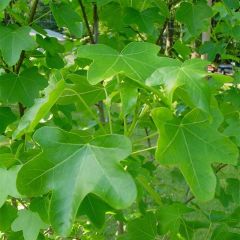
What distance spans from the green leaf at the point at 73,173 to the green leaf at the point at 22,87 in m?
0.72

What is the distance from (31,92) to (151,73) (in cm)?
77

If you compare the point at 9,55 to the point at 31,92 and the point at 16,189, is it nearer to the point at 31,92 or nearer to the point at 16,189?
the point at 31,92

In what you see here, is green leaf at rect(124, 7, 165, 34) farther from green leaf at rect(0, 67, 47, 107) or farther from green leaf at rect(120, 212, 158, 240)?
green leaf at rect(120, 212, 158, 240)

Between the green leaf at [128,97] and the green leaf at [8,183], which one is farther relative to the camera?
the green leaf at [8,183]

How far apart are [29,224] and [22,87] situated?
1.95 feet

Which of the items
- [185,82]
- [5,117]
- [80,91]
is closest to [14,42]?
[5,117]

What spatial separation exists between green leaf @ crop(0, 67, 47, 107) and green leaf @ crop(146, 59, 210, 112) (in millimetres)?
804

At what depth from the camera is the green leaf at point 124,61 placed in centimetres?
107

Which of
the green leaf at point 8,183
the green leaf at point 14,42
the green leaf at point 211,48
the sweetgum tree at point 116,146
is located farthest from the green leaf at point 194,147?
the green leaf at point 211,48

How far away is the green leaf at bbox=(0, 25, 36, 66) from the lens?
5.16ft

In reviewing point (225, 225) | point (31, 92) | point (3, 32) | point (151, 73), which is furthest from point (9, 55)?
point (225, 225)

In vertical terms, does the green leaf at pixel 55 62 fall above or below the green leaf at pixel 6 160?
below

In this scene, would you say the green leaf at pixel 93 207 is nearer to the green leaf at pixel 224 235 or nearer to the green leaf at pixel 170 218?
the green leaf at pixel 170 218

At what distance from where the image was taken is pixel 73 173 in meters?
0.99
